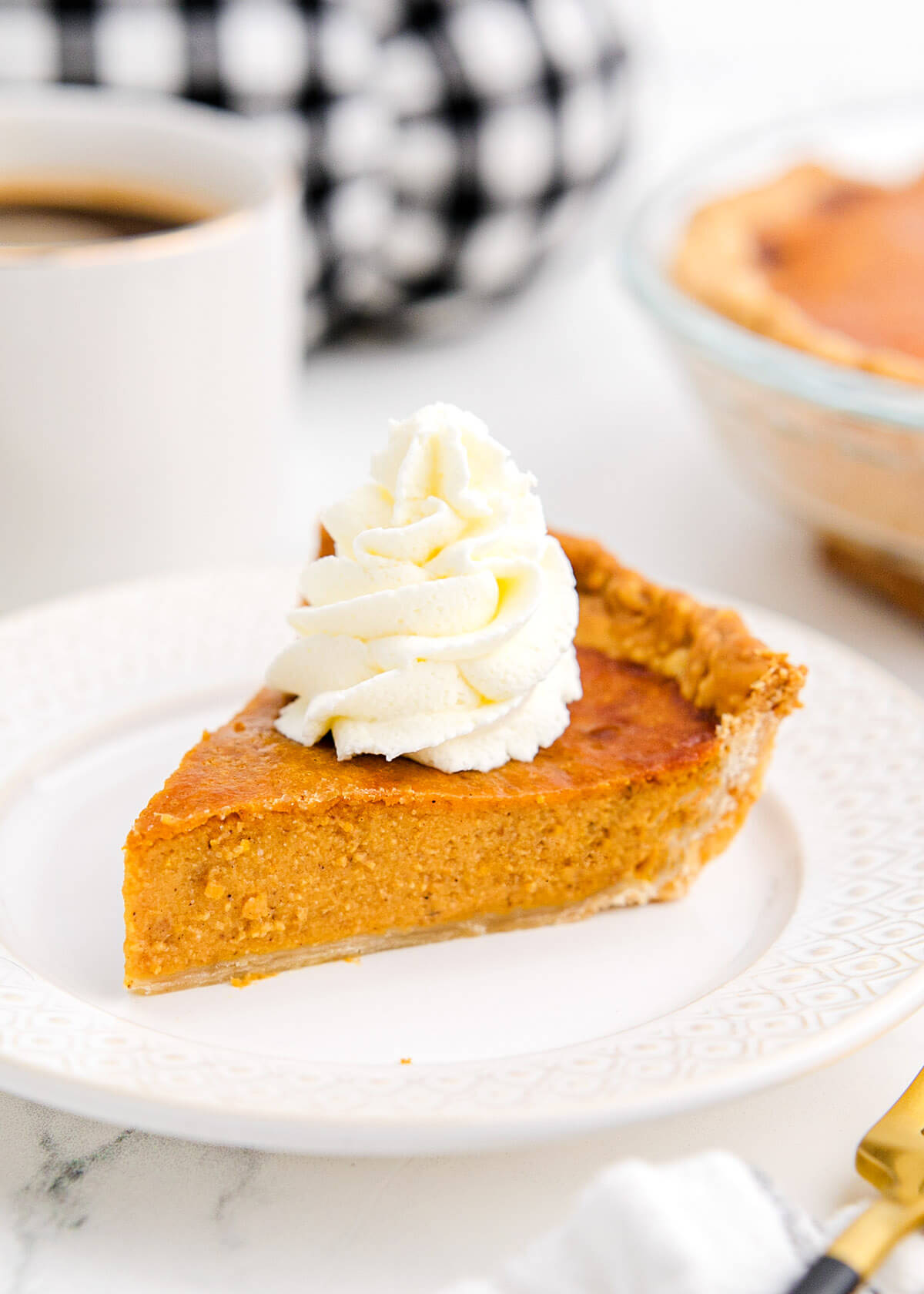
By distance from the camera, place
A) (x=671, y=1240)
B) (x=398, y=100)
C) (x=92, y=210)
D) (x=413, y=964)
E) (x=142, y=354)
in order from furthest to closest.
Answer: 1. (x=398, y=100)
2. (x=92, y=210)
3. (x=142, y=354)
4. (x=413, y=964)
5. (x=671, y=1240)

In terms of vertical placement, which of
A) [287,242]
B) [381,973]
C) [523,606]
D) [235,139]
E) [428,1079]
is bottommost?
[381,973]

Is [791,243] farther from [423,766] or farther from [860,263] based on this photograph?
[423,766]

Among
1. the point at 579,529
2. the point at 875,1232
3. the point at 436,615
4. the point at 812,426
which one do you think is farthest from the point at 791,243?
the point at 875,1232

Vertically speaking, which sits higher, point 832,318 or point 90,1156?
point 832,318

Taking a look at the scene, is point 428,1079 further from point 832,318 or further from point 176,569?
point 832,318

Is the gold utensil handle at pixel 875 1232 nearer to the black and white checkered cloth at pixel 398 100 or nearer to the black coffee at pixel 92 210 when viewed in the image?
the black coffee at pixel 92 210

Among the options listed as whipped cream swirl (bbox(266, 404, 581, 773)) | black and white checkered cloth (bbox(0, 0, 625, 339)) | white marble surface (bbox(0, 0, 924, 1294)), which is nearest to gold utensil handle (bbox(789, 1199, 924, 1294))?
white marble surface (bbox(0, 0, 924, 1294))

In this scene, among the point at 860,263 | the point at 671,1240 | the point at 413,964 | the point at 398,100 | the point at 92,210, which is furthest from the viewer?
the point at 398,100

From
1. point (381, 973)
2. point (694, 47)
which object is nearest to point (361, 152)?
point (381, 973)
